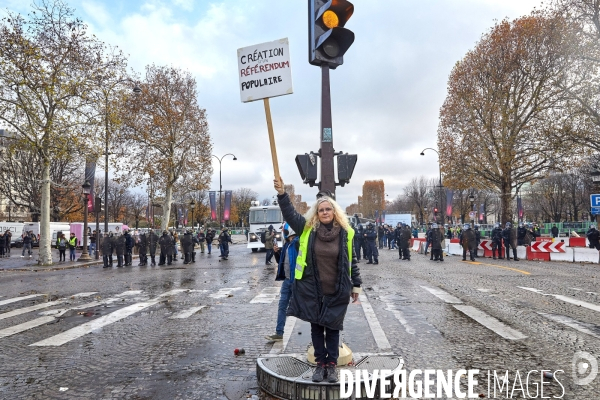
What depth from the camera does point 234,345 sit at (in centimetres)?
622

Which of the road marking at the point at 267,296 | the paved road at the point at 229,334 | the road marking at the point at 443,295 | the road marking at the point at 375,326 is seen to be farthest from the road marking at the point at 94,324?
the road marking at the point at 443,295

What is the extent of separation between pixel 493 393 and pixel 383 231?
3435 centimetres

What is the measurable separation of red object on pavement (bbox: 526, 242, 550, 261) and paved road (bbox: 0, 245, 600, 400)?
11435mm

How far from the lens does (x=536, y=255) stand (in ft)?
78.2

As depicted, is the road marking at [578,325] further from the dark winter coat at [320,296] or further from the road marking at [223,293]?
the road marking at [223,293]

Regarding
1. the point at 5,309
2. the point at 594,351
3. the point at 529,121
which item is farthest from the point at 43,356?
the point at 529,121

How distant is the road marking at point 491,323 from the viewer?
6615 millimetres

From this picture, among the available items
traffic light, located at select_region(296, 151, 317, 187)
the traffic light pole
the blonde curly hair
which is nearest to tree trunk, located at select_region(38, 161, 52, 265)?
traffic light, located at select_region(296, 151, 317, 187)

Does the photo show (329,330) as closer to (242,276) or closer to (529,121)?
(242,276)

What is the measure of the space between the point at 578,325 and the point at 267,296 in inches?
250

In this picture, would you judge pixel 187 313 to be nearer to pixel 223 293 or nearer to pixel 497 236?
pixel 223 293

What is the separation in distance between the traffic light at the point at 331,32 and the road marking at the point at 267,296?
19.9 ft

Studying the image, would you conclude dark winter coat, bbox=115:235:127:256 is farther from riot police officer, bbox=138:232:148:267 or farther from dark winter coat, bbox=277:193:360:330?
dark winter coat, bbox=277:193:360:330

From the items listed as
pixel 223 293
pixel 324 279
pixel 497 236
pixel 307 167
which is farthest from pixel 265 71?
pixel 497 236
